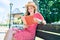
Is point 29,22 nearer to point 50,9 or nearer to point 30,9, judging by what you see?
point 30,9

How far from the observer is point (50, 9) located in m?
2.50

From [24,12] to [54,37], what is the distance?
0.78 meters

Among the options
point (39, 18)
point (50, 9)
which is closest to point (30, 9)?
point (39, 18)

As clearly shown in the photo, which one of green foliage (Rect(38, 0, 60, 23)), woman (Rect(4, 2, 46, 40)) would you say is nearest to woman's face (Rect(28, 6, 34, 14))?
woman (Rect(4, 2, 46, 40))

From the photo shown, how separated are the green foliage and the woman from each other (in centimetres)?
9

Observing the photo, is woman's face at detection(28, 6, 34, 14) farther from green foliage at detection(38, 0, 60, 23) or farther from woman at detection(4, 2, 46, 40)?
green foliage at detection(38, 0, 60, 23)

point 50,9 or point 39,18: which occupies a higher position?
point 50,9

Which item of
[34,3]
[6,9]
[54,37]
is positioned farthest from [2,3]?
[54,37]

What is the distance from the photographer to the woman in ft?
7.94

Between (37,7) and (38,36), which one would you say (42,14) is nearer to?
(37,7)

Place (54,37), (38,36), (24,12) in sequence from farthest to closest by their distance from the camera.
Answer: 1. (24,12)
2. (38,36)
3. (54,37)

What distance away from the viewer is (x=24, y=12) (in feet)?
8.45

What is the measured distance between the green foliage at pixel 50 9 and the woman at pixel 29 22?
87 mm

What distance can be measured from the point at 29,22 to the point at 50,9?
38cm
